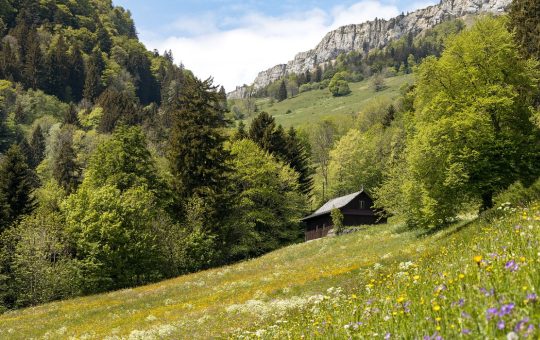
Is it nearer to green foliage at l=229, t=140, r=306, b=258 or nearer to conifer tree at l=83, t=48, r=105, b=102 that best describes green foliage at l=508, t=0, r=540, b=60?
green foliage at l=229, t=140, r=306, b=258

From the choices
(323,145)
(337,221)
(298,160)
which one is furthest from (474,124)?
(323,145)

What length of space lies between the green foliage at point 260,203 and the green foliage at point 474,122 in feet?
104

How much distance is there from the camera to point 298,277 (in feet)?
94.2

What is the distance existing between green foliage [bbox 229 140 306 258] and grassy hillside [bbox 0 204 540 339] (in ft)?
42.3

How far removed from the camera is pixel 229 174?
6444 centimetres

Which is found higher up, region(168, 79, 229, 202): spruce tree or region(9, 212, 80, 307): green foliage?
region(168, 79, 229, 202): spruce tree

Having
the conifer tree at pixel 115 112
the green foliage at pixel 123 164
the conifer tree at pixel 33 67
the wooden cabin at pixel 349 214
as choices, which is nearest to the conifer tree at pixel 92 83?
the conifer tree at pixel 33 67

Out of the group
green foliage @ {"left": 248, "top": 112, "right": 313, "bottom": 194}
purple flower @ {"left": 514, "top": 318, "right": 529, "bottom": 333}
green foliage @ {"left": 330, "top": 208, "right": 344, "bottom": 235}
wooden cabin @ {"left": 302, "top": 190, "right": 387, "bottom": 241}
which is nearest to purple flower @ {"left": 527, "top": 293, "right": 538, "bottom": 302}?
purple flower @ {"left": 514, "top": 318, "right": 529, "bottom": 333}

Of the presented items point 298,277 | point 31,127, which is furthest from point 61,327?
point 31,127

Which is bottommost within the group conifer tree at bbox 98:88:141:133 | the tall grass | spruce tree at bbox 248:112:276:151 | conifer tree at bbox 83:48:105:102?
the tall grass

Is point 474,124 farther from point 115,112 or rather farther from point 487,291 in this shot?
point 115,112

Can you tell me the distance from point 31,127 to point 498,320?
481 feet

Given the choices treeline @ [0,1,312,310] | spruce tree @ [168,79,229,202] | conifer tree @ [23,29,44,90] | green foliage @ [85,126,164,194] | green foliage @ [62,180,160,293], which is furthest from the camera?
conifer tree @ [23,29,44,90]

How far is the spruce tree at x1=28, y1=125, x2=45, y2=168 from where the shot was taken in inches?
4528
